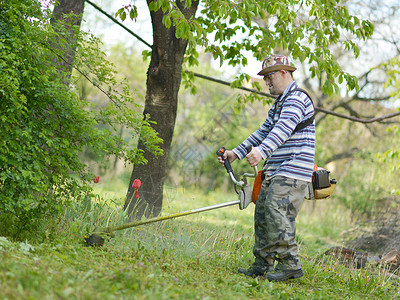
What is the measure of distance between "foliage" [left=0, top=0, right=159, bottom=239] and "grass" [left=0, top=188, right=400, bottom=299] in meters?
0.36

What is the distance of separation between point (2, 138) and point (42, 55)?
2.66ft

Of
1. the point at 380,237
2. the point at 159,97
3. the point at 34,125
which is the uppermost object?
the point at 159,97

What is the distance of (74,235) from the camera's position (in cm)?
397

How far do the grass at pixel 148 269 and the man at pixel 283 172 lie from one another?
0.24 m

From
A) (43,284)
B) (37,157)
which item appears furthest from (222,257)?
(43,284)

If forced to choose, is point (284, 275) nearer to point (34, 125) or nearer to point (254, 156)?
point (254, 156)

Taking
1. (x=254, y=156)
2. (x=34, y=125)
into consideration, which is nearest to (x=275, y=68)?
(x=254, y=156)

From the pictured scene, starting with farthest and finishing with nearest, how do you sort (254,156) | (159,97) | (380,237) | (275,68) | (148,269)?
(380,237)
(159,97)
(275,68)
(254,156)
(148,269)

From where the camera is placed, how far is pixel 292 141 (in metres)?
3.90

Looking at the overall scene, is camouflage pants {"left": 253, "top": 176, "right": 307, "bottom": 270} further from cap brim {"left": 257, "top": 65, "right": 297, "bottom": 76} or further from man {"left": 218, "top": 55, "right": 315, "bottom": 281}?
cap brim {"left": 257, "top": 65, "right": 297, "bottom": 76}

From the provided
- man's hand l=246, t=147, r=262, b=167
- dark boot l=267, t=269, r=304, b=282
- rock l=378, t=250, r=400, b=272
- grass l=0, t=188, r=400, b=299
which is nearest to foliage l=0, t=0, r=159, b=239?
grass l=0, t=188, r=400, b=299

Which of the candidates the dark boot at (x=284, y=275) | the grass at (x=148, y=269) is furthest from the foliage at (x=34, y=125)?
the dark boot at (x=284, y=275)

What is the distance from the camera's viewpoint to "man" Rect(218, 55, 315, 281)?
377 centimetres

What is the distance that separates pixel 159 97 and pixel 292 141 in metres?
2.30
